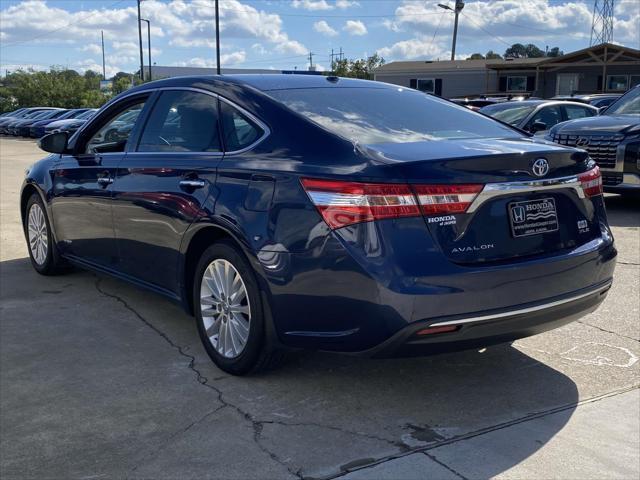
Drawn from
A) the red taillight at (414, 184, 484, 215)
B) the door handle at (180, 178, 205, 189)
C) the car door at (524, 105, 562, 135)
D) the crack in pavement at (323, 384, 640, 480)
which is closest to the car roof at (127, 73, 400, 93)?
the door handle at (180, 178, 205, 189)

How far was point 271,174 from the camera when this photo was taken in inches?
146

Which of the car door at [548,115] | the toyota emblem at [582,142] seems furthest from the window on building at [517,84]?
the toyota emblem at [582,142]

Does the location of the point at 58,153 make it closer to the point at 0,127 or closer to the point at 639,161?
the point at 639,161

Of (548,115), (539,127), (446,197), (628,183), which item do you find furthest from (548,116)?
(446,197)

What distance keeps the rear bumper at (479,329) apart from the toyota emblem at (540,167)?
63 centimetres

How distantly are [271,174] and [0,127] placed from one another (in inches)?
1539

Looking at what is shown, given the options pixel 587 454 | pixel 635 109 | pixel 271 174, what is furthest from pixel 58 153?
pixel 635 109

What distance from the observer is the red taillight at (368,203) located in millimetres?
3295

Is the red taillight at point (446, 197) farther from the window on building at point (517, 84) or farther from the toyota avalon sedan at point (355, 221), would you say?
the window on building at point (517, 84)

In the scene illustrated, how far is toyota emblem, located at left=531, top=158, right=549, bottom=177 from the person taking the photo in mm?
3580

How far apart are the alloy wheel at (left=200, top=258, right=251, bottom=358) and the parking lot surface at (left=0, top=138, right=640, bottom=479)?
0.66 ft

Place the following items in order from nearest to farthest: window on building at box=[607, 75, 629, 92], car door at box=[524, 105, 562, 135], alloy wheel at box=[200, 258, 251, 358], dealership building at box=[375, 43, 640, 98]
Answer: alloy wheel at box=[200, 258, 251, 358], car door at box=[524, 105, 562, 135], dealership building at box=[375, 43, 640, 98], window on building at box=[607, 75, 629, 92]

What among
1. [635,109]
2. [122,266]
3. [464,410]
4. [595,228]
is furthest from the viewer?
[635,109]

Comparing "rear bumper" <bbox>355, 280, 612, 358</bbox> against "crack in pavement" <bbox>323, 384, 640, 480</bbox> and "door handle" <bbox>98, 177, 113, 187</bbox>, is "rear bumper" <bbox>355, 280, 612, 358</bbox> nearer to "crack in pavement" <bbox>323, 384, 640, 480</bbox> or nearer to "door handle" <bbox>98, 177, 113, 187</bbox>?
"crack in pavement" <bbox>323, 384, 640, 480</bbox>
